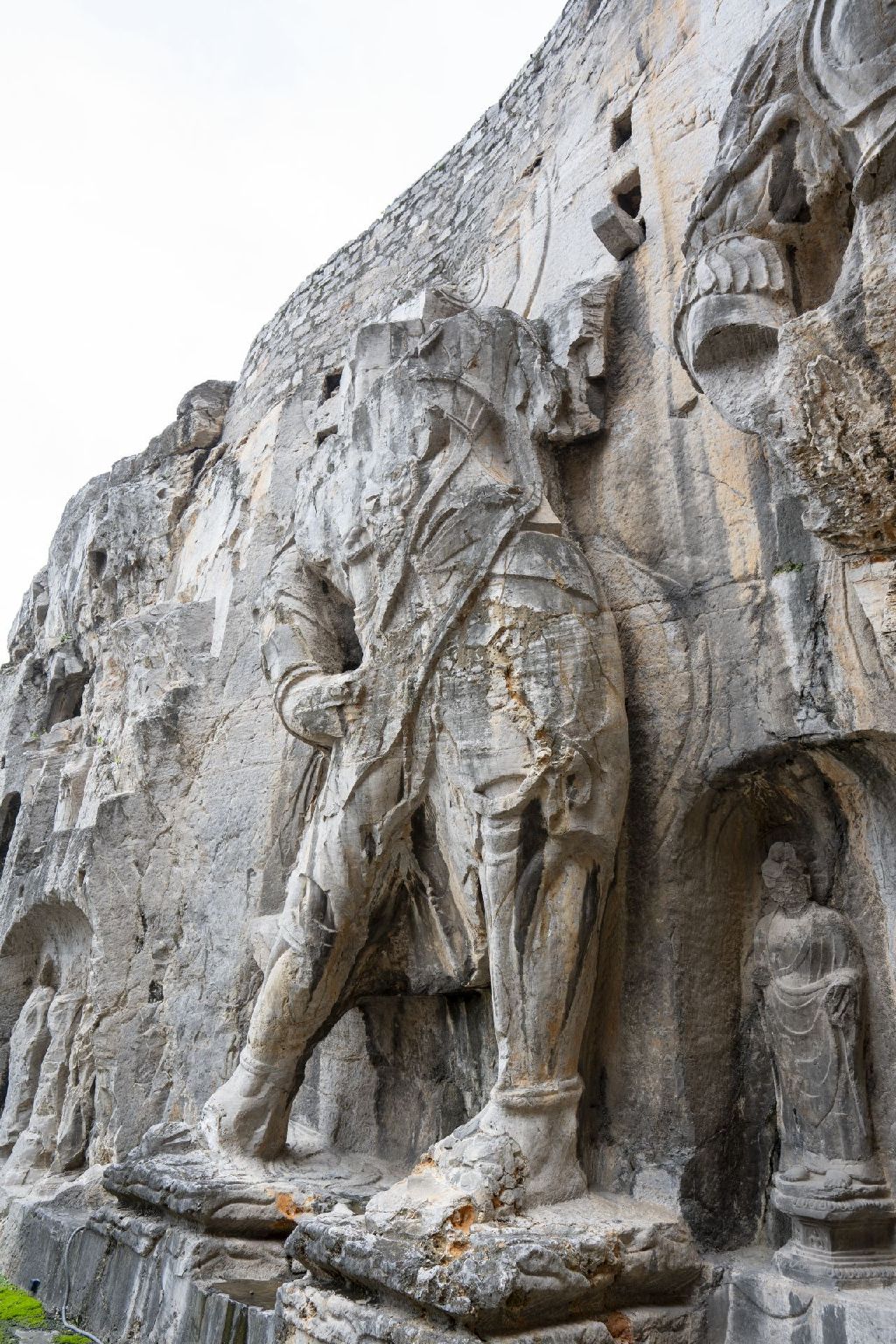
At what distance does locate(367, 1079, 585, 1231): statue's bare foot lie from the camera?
9.00 feet

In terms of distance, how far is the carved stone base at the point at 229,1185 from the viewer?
3354mm

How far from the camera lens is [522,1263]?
248 centimetres

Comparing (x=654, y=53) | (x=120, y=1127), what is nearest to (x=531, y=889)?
(x=120, y=1127)

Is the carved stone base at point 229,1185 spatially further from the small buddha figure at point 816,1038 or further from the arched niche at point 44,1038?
the arched niche at point 44,1038

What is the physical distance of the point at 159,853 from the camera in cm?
567

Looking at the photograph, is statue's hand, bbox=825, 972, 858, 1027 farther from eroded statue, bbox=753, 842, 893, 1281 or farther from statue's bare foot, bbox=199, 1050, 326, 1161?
statue's bare foot, bbox=199, 1050, 326, 1161

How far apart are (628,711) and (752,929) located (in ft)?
2.55

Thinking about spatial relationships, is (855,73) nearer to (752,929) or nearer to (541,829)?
(541,829)

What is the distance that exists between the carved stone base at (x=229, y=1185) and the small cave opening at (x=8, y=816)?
538 cm

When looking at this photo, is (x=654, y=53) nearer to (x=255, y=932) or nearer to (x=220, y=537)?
(x=220, y=537)

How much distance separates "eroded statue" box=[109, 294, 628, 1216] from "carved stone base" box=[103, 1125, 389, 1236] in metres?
0.12

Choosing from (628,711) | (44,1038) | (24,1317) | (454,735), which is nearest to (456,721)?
(454,735)

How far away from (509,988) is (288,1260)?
104 cm

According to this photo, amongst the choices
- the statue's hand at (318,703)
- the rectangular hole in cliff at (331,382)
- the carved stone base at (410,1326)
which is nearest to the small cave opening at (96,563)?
the rectangular hole in cliff at (331,382)
